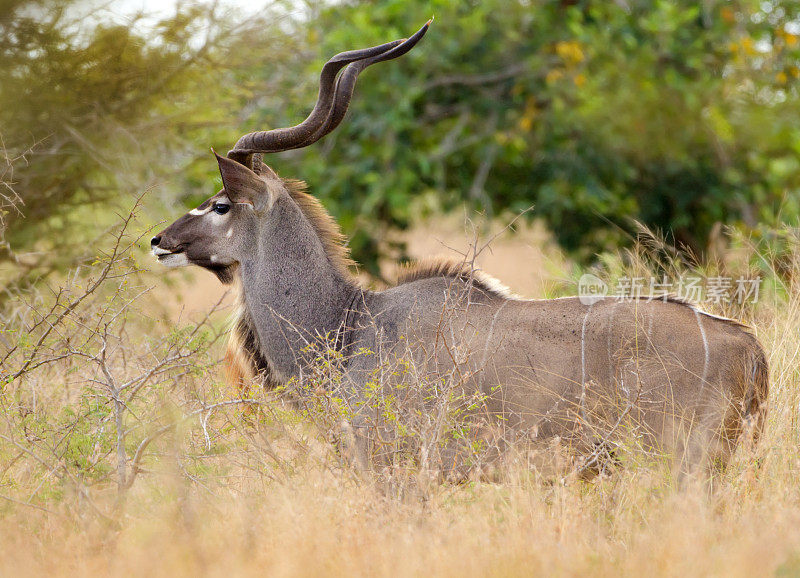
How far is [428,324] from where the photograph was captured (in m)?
4.62

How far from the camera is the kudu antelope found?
4.11 meters

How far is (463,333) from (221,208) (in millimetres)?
1549

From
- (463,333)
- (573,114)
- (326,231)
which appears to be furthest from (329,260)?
(573,114)

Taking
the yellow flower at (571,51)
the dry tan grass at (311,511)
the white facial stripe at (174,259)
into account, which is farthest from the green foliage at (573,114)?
the dry tan grass at (311,511)

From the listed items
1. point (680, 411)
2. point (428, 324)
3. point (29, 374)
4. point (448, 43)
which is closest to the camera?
point (680, 411)

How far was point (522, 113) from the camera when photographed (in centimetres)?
991

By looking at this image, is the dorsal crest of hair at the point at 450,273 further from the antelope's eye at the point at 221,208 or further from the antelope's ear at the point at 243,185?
the antelope's eye at the point at 221,208

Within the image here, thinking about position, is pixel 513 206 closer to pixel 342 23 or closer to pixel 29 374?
pixel 342 23

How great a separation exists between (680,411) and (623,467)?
0.36 m

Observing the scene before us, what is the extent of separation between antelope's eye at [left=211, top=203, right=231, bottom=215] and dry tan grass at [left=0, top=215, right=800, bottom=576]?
71 cm

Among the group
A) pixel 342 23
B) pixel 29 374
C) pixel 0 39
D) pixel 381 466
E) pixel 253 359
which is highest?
pixel 0 39

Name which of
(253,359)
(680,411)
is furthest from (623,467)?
(253,359)

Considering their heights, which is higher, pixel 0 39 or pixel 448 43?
pixel 0 39

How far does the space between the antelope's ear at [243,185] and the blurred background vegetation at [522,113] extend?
3.06 m
